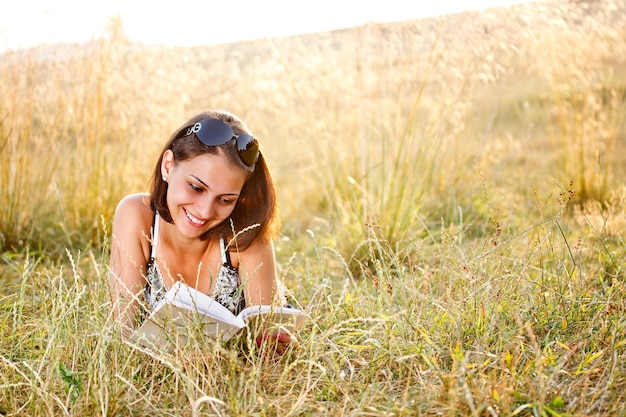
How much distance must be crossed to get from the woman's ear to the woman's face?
5cm

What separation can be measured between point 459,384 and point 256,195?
44.5 inches

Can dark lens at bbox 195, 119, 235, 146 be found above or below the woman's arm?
above

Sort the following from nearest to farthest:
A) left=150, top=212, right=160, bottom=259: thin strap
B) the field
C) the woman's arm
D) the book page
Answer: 1. the field
2. the book page
3. the woman's arm
4. left=150, top=212, right=160, bottom=259: thin strap

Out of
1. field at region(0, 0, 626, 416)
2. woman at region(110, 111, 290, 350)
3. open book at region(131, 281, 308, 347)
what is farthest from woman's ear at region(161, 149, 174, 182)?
open book at region(131, 281, 308, 347)

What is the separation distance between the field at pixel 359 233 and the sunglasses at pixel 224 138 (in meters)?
0.43

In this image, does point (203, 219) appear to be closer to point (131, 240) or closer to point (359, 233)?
point (131, 240)

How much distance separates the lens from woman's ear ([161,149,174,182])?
2.51 metres

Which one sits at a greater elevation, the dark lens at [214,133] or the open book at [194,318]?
the dark lens at [214,133]

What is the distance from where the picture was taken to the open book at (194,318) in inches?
77.0

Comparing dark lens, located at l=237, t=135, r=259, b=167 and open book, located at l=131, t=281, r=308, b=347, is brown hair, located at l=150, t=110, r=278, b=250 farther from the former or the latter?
open book, located at l=131, t=281, r=308, b=347

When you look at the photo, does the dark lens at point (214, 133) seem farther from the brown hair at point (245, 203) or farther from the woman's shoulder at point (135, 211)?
the woman's shoulder at point (135, 211)

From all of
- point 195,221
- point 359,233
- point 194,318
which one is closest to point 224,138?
point 195,221

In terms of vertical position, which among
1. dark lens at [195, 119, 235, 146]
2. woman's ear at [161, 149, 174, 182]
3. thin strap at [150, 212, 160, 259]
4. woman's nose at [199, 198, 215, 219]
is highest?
dark lens at [195, 119, 235, 146]

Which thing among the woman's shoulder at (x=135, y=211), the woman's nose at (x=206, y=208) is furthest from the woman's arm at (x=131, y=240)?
the woman's nose at (x=206, y=208)
